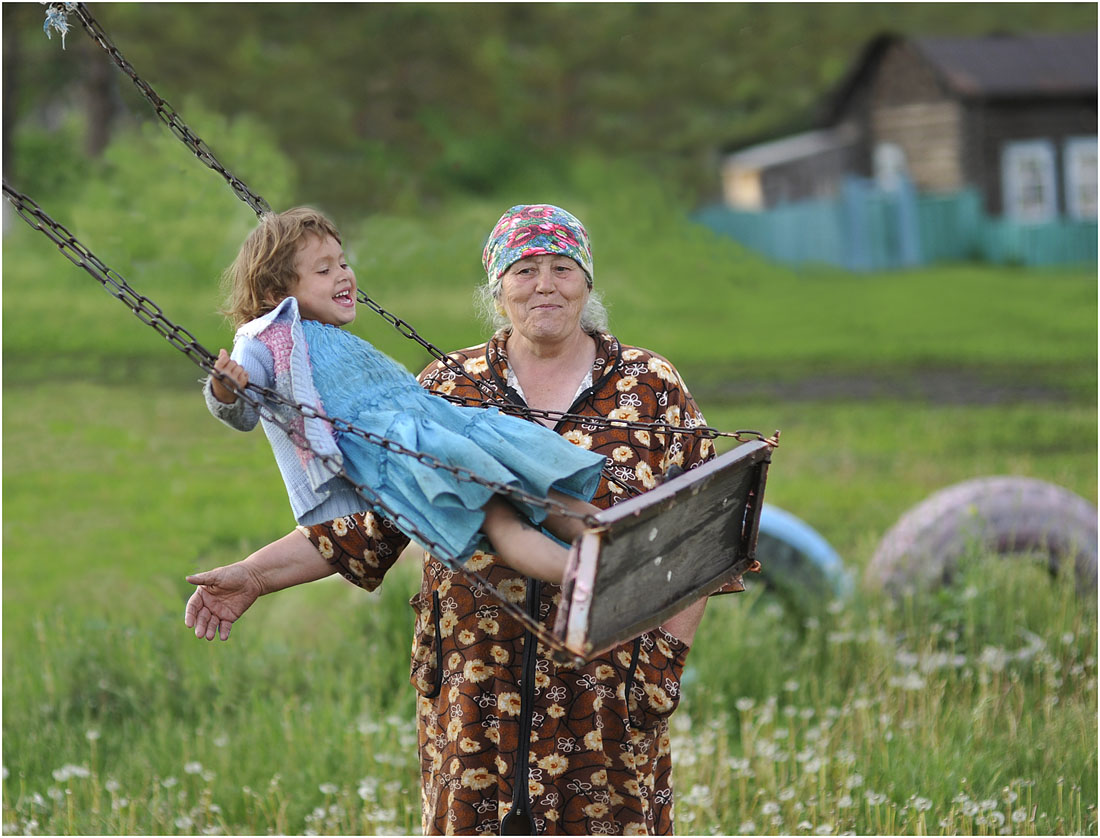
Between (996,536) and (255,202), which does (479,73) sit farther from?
(255,202)

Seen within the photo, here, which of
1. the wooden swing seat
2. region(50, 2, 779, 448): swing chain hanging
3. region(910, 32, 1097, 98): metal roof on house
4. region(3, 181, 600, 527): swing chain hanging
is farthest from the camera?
region(910, 32, 1097, 98): metal roof on house

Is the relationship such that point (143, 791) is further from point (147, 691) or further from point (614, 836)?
point (614, 836)

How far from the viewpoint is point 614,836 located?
346 cm

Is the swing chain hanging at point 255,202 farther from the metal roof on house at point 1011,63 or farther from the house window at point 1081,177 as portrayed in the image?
the house window at point 1081,177

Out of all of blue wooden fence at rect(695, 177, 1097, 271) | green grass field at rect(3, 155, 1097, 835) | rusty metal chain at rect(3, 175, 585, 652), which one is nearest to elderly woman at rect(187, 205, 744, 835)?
rusty metal chain at rect(3, 175, 585, 652)

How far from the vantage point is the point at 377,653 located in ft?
20.2

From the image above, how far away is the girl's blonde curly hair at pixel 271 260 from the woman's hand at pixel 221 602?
694mm

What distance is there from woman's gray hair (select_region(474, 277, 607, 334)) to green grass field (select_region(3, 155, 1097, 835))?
2.50 ft

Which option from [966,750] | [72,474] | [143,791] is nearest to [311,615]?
[143,791]

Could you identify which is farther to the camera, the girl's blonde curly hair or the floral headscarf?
the floral headscarf

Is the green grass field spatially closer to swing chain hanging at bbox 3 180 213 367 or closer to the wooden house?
swing chain hanging at bbox 3 180 213 367

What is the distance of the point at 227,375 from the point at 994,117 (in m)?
24.2

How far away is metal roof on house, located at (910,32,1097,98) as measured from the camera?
24.0 meters

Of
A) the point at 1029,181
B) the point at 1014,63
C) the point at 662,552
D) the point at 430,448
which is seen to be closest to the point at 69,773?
the point at 430,448
